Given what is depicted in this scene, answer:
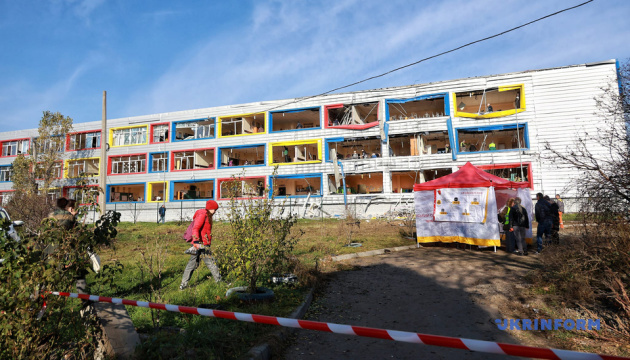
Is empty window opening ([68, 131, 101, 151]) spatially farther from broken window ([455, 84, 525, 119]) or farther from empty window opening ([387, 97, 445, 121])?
broken window ([455, 84, 525, 119])

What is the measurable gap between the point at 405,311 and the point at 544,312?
7.06 ft

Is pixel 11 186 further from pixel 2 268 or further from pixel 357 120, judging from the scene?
pixel 2 268

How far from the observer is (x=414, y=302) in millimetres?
6199

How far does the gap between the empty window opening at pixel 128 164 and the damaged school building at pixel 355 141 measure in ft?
0.40

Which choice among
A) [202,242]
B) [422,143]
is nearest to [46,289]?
[202,242]

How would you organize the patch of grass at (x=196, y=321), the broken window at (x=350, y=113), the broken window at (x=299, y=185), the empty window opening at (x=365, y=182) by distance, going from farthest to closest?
the empty window opening at (x=365, y=182) < the broken window at (x=299, y=185) < the broken window at (x=350, y=113) < the patch of grass at (x=196, y=321)

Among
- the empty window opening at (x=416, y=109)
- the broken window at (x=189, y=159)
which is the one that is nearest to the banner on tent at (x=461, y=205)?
the empty window opening at (x=416, y=109)

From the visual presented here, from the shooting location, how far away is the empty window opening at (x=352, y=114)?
31453 mm

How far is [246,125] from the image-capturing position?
35.0 metres

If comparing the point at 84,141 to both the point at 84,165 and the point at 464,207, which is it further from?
the point at 464,207

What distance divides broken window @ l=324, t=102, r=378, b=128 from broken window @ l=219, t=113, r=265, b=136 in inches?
289

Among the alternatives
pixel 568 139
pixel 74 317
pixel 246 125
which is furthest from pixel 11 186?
pixel 568 139

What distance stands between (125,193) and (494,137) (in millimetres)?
40452

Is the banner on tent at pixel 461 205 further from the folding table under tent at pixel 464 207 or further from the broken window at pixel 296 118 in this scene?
the broken window at pixel 296 118
